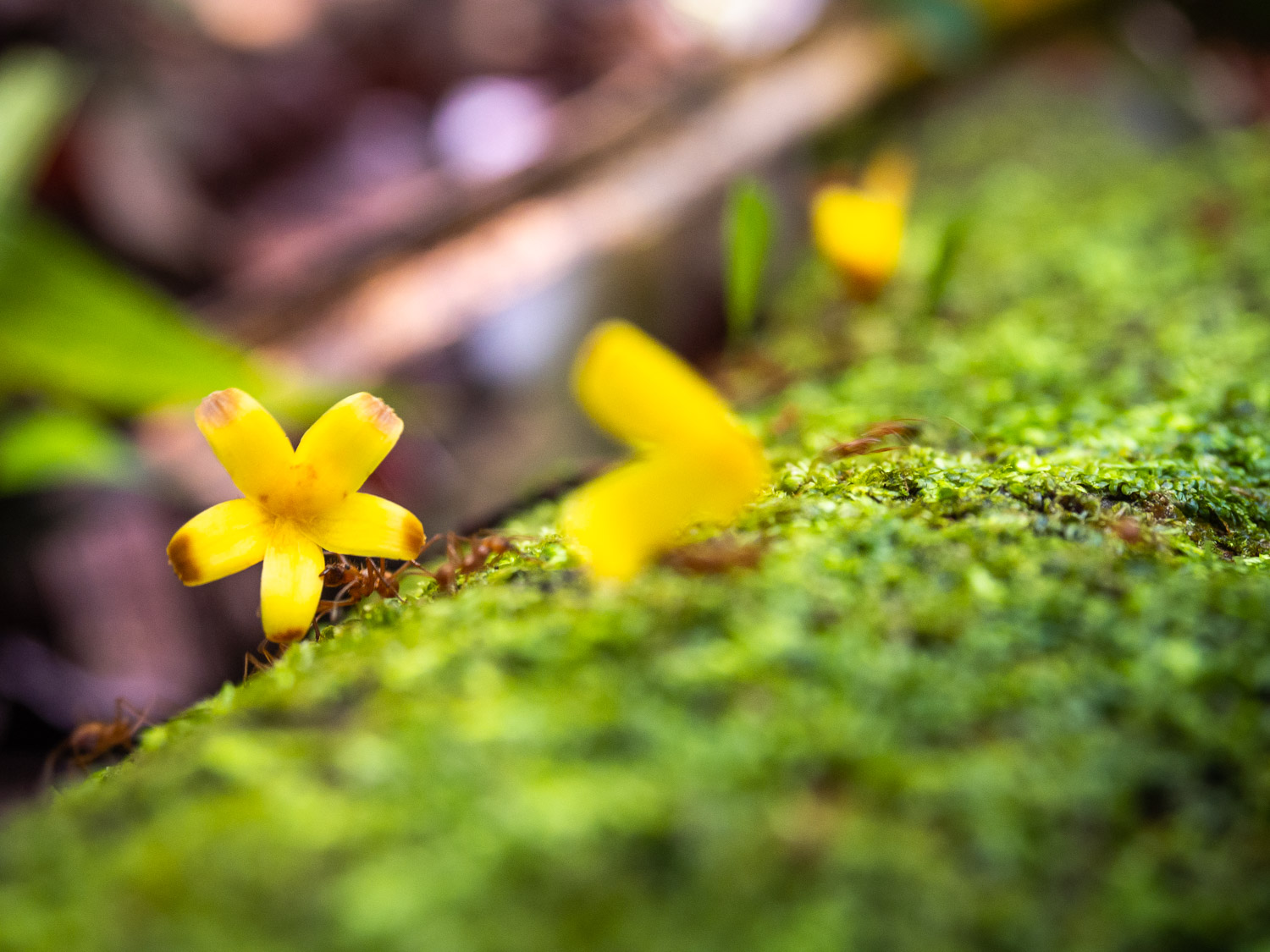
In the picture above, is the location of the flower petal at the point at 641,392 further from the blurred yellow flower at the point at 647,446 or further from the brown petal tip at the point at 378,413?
the brown petal tip at the point at 378,413

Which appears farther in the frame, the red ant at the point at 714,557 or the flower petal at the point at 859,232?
the flower petal at the point at 859,232

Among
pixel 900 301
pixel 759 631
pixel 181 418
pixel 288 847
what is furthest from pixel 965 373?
pixel 181 418

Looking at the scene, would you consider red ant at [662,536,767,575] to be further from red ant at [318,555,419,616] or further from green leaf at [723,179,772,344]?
green leaf at [723,179,772,344]

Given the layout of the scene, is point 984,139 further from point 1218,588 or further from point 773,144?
point 1218,588

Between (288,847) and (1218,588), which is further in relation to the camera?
(1218,588)

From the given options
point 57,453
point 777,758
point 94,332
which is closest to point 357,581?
point 777,758

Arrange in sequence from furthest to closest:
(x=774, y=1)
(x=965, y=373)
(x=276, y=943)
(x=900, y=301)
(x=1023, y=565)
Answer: (x=774, y=1), (x=900, y=301), (x=965, y=373), (x=1023, y=565), (x=276, y=943)

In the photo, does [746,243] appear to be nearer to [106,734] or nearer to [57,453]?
[106,734]

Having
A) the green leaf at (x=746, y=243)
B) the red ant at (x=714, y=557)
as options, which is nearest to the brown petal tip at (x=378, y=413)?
the red ant at (x=714, y=557)
